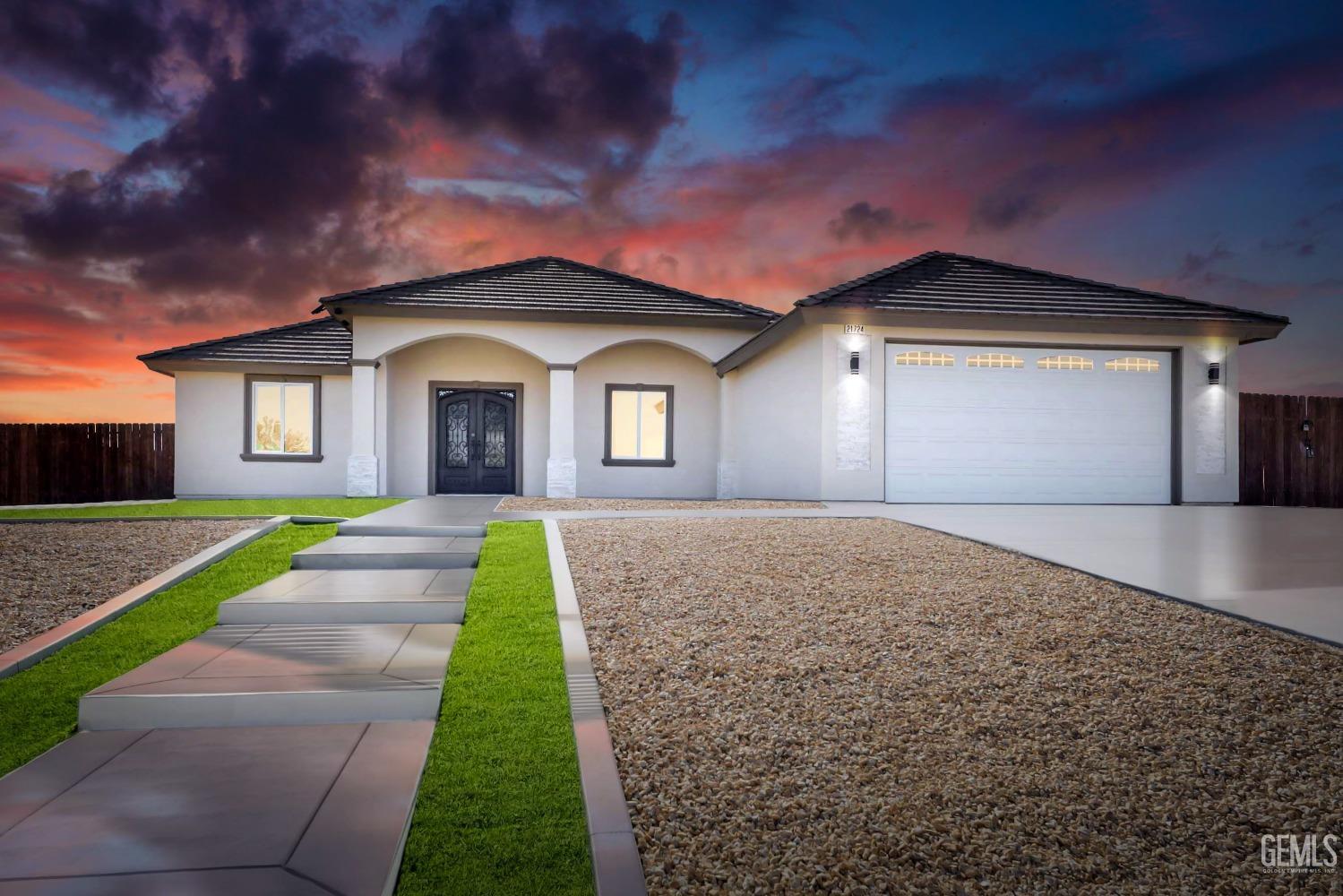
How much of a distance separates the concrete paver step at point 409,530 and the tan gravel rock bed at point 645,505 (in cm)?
249

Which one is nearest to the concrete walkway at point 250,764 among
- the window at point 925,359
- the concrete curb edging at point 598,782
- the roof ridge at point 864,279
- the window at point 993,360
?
the concrete curb edging at point 598,782

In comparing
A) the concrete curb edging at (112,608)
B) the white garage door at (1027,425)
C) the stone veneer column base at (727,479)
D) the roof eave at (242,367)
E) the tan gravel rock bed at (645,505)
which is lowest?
the concrete curb edging at (112,608)

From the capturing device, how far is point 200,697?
3475 mm

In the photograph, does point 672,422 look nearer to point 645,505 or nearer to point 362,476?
point 645,505

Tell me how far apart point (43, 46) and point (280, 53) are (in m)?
3.69

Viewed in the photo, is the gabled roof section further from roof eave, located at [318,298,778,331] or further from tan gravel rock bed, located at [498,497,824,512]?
tan gravel rock bed, located at [498,497,824,512]

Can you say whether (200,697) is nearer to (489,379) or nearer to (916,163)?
(489,379)

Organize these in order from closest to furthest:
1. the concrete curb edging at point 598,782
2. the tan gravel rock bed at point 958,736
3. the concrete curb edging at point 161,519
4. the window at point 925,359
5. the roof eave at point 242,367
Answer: the concrete curb edging at point 598,782
the tan gravel rock bed at point 958,736
the concrete curb edging at point 161,519
the window at point 925,359
the roof eave at point 242,367

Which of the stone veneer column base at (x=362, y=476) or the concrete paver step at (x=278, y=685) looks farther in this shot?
the stone veneer column base at (x=362, y=476)

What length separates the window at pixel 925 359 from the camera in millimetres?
12351

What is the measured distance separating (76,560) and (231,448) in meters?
9.87

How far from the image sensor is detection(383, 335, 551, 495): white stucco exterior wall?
49.9 ft

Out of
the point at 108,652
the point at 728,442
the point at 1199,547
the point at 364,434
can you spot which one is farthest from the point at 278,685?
the point at 728,442

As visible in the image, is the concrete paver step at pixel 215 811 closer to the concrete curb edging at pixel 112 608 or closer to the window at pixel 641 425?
the concrete curb edging at pixel 112 608
